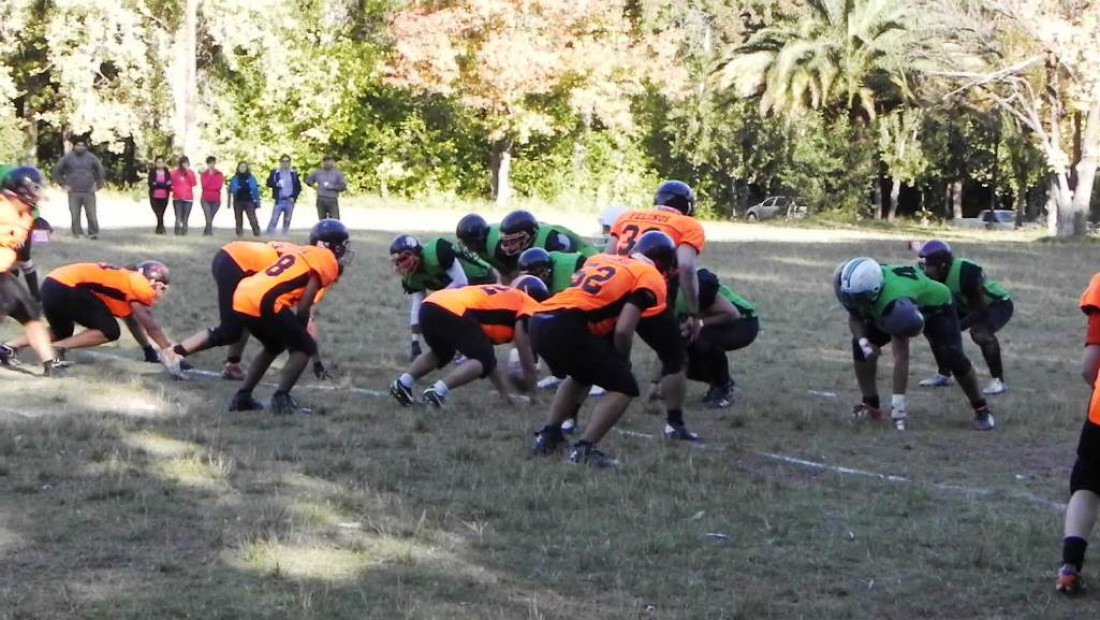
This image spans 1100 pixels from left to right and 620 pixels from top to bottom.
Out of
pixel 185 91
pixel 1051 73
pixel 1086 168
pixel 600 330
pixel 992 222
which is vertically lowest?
pixel 992 222

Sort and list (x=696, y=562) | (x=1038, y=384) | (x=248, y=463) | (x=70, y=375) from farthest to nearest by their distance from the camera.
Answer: (x=1038, y=384) → (x=70, y=375) → (x=248, y=463) → (x=696, y=562)

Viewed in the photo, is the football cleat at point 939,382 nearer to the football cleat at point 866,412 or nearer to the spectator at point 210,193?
the football cleat at point 866,412

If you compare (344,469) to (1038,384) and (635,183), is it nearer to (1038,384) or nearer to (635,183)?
(1038,384)

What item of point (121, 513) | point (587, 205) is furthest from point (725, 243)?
point (121, 513)

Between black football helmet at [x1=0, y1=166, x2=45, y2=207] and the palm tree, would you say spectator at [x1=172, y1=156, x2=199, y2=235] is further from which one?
the palm tree

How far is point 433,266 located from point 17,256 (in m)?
3.68

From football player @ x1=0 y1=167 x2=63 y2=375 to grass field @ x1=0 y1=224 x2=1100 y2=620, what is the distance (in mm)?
414

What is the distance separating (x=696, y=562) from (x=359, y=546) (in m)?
1.60

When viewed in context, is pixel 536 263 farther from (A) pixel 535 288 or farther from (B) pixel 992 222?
(B) pixel 992 222

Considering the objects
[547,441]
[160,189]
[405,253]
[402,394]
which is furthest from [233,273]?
[160,189]

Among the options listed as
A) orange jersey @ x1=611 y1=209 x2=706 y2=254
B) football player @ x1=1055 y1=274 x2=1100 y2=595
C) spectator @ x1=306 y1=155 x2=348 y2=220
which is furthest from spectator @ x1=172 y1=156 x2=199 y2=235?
football player @ x1=1055 y1=274 x2=1100 y2=595

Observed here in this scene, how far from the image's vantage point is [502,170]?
163 ft

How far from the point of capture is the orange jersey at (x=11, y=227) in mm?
12016

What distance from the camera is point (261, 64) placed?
1912 inches
